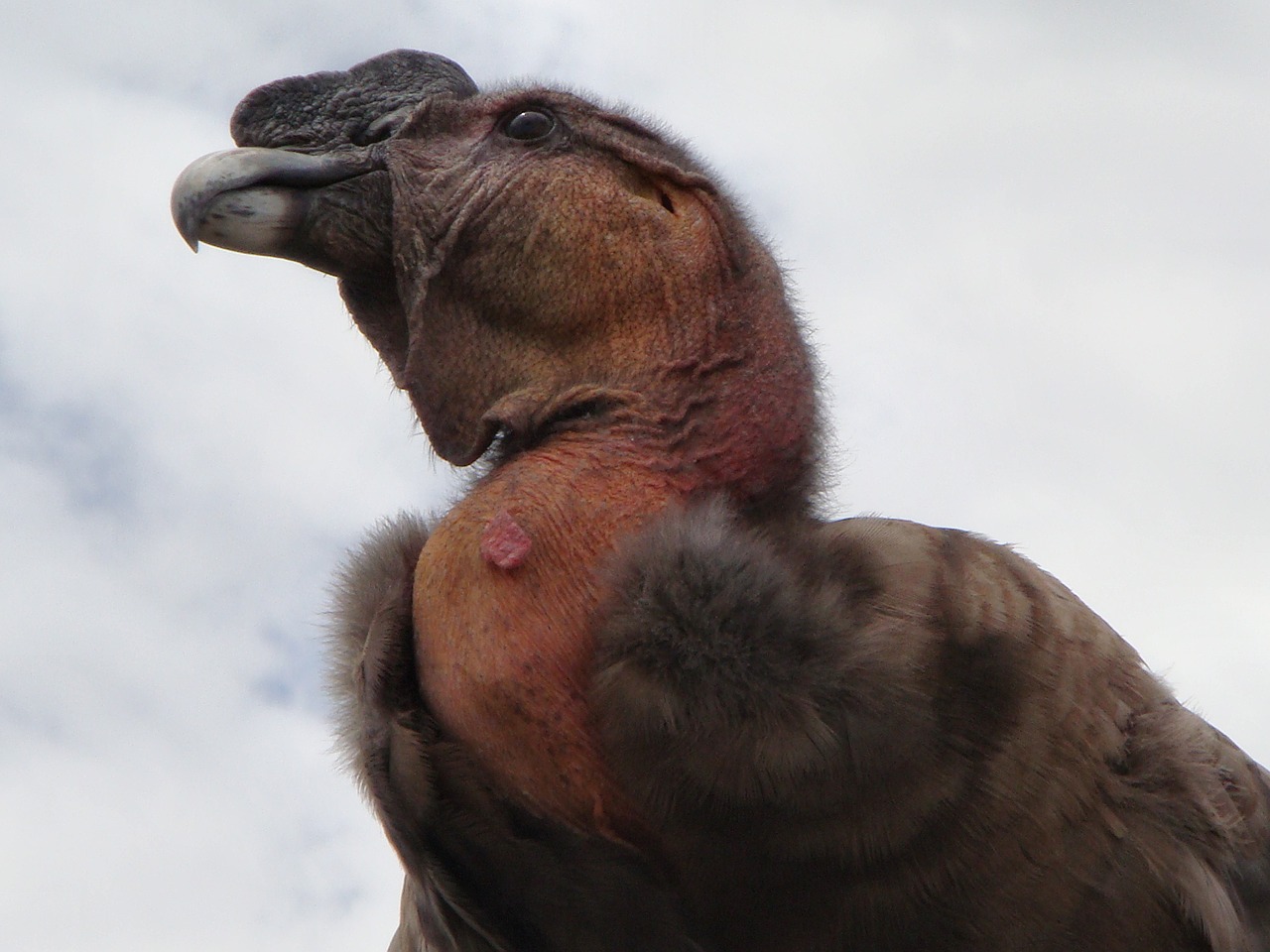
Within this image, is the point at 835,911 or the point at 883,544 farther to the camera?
the point at 883,544

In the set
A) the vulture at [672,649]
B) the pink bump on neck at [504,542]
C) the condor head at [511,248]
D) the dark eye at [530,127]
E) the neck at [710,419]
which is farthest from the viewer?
the dark eye at [530,127]

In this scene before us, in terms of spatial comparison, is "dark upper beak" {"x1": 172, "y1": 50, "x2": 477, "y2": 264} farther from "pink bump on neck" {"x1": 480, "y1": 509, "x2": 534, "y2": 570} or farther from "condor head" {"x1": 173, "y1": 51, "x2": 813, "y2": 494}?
"pink bump on neck" {"x1": 480, "y1": 509, "x2": 534, "y2": 570}

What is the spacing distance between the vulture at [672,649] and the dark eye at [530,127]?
1 centimetres

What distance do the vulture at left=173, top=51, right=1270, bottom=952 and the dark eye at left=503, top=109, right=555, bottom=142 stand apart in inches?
0.4

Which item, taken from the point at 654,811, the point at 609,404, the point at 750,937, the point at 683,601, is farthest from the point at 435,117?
the point at 750,937

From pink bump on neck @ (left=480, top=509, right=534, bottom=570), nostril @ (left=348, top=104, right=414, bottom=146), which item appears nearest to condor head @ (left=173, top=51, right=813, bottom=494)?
nostril @ (left=348, top=104, right=414, bottom=146)

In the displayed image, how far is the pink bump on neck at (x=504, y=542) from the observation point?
2926 millimetres

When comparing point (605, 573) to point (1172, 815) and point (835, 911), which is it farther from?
point (1172, 815)

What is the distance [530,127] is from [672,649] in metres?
1.47

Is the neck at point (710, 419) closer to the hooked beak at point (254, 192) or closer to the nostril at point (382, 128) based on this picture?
the hooked beak at point (254, 192)

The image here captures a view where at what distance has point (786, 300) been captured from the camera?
3.54m

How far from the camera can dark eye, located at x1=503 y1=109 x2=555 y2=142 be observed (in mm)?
3598

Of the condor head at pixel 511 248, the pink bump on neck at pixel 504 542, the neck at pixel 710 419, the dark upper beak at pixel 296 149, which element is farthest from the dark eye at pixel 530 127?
the pink bump on neck at pixel 504 542

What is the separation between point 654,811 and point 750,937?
348 millimetres
